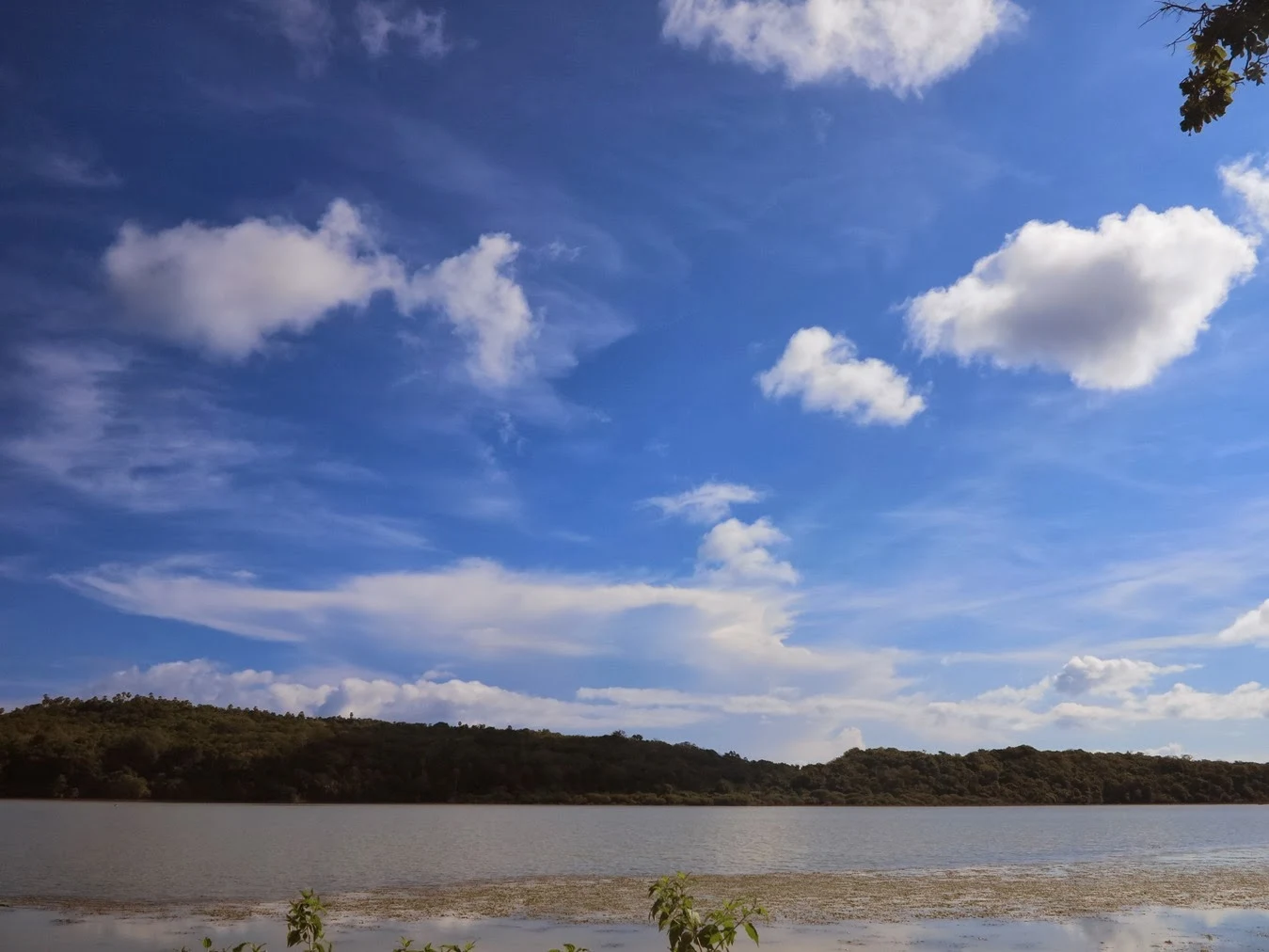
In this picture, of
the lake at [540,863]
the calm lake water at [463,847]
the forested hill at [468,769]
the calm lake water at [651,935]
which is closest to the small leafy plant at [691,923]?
the calm lake water at [651,935]

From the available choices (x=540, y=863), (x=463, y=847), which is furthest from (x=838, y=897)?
(x=463, y=847)

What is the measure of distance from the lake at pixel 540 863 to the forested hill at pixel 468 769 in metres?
22.2

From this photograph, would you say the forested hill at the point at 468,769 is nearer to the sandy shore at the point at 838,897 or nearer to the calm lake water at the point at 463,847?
the calm lake water at the point at 463,847

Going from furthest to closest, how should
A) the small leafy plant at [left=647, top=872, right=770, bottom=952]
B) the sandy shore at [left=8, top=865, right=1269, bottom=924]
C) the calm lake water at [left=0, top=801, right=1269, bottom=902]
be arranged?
the calm lake water at [left=0, top=801, right=1269, bottom=902] < the sandy shore at [left=8, top=865, right=1269, bottom=924] < the small leafy plant at [left=647, top=872, right=770, bottom=952]

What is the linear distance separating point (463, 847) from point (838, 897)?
26.7 meters

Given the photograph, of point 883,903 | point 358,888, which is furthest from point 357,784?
point 883,903

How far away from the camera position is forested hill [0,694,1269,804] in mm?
112062

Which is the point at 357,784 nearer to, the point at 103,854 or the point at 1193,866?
the point at 103,854

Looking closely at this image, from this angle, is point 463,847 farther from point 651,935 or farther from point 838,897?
point 651,935

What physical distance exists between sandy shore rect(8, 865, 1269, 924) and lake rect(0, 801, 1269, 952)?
39 centimetres

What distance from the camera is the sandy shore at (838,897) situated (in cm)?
2633

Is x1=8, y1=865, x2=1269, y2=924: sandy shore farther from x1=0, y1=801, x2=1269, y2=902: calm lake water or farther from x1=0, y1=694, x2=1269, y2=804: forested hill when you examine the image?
x1=0, y1=694, x2=1269, y2=804: forested hill

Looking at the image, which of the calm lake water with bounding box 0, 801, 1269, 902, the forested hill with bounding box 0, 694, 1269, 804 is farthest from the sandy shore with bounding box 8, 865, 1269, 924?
the forested hill with bounding box 0, 694, 1269, 804

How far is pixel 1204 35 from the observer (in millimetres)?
9281
